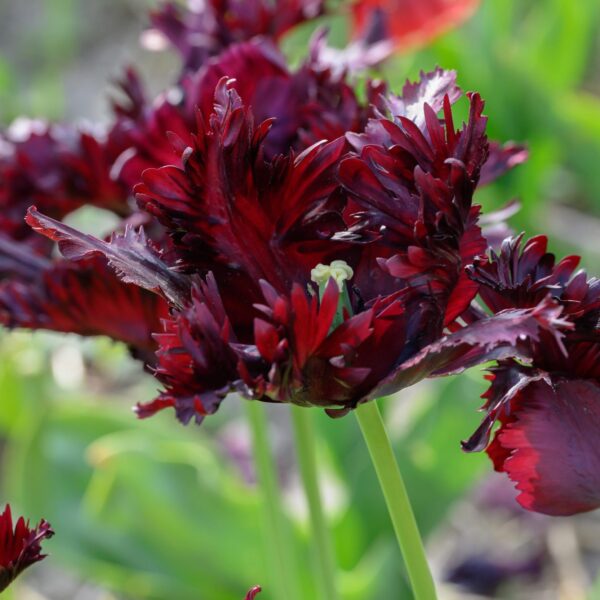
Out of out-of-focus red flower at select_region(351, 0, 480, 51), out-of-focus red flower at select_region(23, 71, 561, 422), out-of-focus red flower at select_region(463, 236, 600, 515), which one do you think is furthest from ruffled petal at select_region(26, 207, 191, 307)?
out-of-focus red flower at select_region(351, 0, 480, 51)

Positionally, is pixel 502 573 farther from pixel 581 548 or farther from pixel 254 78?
pixel 254 78

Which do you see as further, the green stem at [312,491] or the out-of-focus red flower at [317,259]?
the green stem at [312,491]

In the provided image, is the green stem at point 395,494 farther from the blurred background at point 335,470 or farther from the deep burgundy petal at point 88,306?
the blurred background at point 335,470

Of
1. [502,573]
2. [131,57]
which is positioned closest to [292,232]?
[502,573]

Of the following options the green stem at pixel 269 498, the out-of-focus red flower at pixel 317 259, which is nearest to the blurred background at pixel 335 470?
the green stem at pixel 269 498

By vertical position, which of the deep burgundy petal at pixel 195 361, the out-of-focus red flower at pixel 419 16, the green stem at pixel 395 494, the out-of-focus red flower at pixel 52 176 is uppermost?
the out-of-focus red flower at pixel 419 16

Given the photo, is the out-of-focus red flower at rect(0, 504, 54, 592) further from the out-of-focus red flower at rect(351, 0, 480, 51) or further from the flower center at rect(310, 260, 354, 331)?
the out-of-focus red flower at rect(351, 0, 480, 51)
